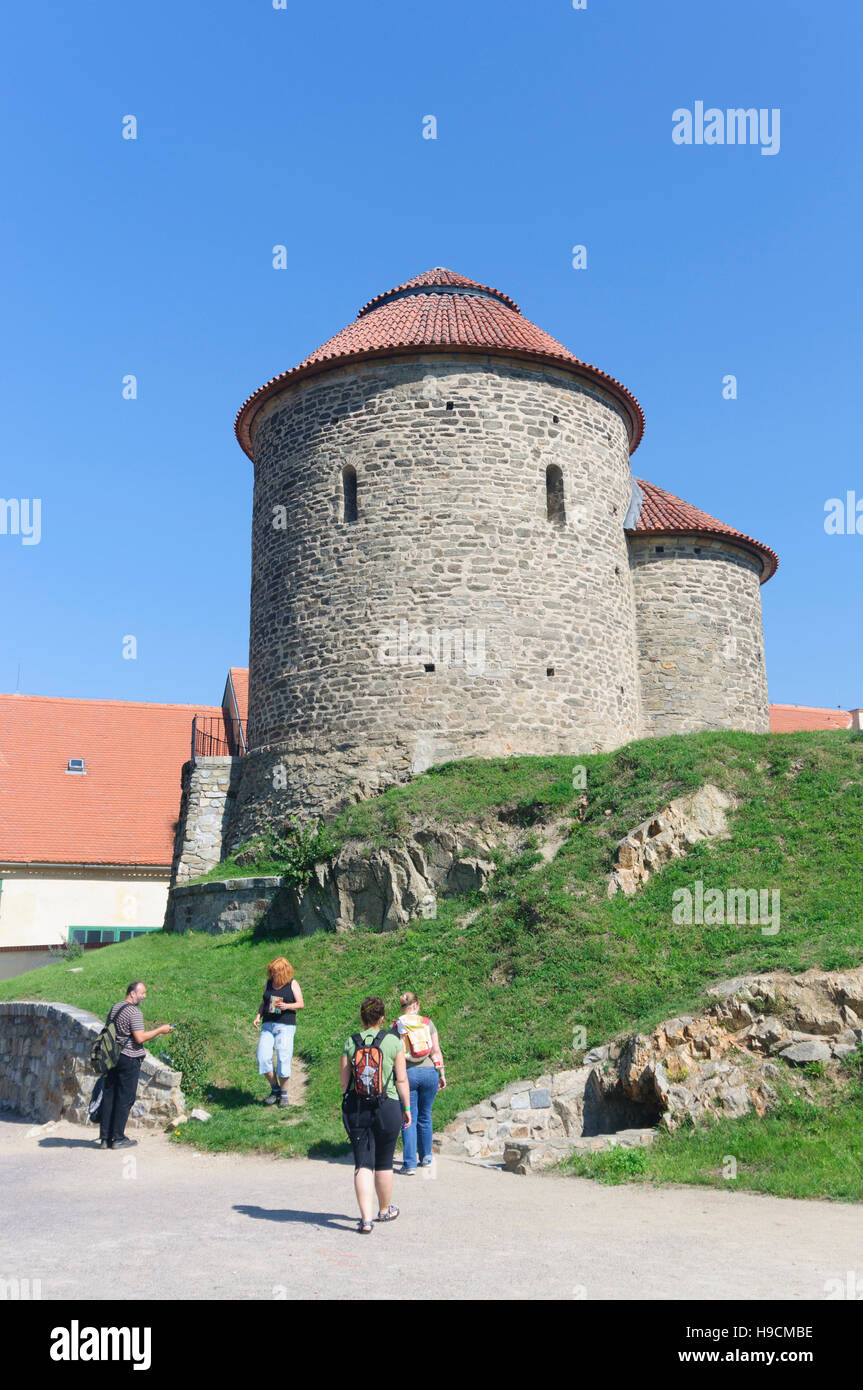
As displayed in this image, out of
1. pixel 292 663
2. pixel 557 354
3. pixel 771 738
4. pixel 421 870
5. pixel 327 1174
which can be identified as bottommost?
pixel 327 1174

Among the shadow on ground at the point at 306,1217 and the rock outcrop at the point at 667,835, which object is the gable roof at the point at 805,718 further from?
the shadow on ground at the point at 306,1217

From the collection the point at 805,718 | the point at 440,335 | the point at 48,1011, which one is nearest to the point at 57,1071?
the point at 48,1011

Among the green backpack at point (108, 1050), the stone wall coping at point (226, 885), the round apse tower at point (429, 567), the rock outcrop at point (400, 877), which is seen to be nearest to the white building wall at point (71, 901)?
the stone wall coping at point (226, 885)

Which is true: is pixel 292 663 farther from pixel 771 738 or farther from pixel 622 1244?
pixel 622 1244

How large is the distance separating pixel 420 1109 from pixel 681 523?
15981 millimetres

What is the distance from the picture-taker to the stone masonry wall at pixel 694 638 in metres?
21.8

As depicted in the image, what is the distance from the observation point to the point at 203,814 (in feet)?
67.4

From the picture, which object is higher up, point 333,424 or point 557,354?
point 557,354

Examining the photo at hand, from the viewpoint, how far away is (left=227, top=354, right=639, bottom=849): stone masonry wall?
18.3 metres

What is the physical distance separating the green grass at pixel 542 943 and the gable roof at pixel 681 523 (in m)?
7.33

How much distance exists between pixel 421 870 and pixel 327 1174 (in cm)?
664
